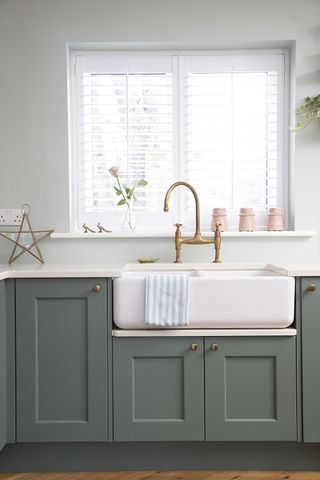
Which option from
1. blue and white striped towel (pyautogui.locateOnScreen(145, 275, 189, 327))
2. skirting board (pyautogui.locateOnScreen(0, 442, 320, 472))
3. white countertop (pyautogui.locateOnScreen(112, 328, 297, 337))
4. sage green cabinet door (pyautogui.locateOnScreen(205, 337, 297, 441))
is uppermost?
blue and white striped towel (pyautogui.locateOnScreen(145, 275, 189, 327))

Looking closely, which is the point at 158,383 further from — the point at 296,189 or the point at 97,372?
the point at 296,189

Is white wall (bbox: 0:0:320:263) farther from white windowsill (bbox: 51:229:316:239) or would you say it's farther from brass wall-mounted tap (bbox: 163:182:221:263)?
brass wall-mounted tap (bbox: 163:182:221:263)

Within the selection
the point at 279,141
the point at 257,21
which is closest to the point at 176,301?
the point at 279,141

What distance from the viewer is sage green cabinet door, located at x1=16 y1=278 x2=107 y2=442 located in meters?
2.69

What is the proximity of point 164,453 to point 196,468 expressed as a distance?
16 centimetres

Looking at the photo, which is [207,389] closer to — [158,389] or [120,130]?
[158,389]

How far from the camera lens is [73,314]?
2.70 metres

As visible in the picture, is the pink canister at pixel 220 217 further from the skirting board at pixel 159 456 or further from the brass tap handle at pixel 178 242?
the skirting board at pixel 159 456

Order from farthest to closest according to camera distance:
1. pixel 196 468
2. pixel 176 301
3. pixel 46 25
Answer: pixel 46 25 < pixel 196 468 < pixel 176 301

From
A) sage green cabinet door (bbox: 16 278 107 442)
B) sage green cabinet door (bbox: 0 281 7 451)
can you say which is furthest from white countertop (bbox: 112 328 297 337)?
sage green cabinet door (bbox: 0 281 7 451)

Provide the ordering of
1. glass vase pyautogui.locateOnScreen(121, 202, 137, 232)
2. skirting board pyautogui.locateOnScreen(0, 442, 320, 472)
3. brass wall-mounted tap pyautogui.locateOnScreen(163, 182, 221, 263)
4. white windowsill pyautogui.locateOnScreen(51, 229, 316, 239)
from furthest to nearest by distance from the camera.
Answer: glass vase pyautogui.locateOnScreen(121, 202, 137, 232) → white windowsill pyautogui.locateOnScreen(51, 229, 316, 239) → brass wall-mounted tap pyautogui.locateOnScreen(163, 182, 221, 263) → skirting board pyautogui.locateOnScreen(0, 442, 320, 472)

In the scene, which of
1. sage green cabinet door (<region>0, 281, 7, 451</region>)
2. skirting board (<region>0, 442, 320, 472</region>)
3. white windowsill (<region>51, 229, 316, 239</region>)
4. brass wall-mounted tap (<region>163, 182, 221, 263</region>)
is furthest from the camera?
white windowsill (<region>51, 229, 316, 239</region>)

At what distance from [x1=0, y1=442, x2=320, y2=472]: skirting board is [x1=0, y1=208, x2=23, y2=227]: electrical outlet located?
1.16 meters

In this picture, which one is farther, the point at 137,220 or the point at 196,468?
the point at 137,220
